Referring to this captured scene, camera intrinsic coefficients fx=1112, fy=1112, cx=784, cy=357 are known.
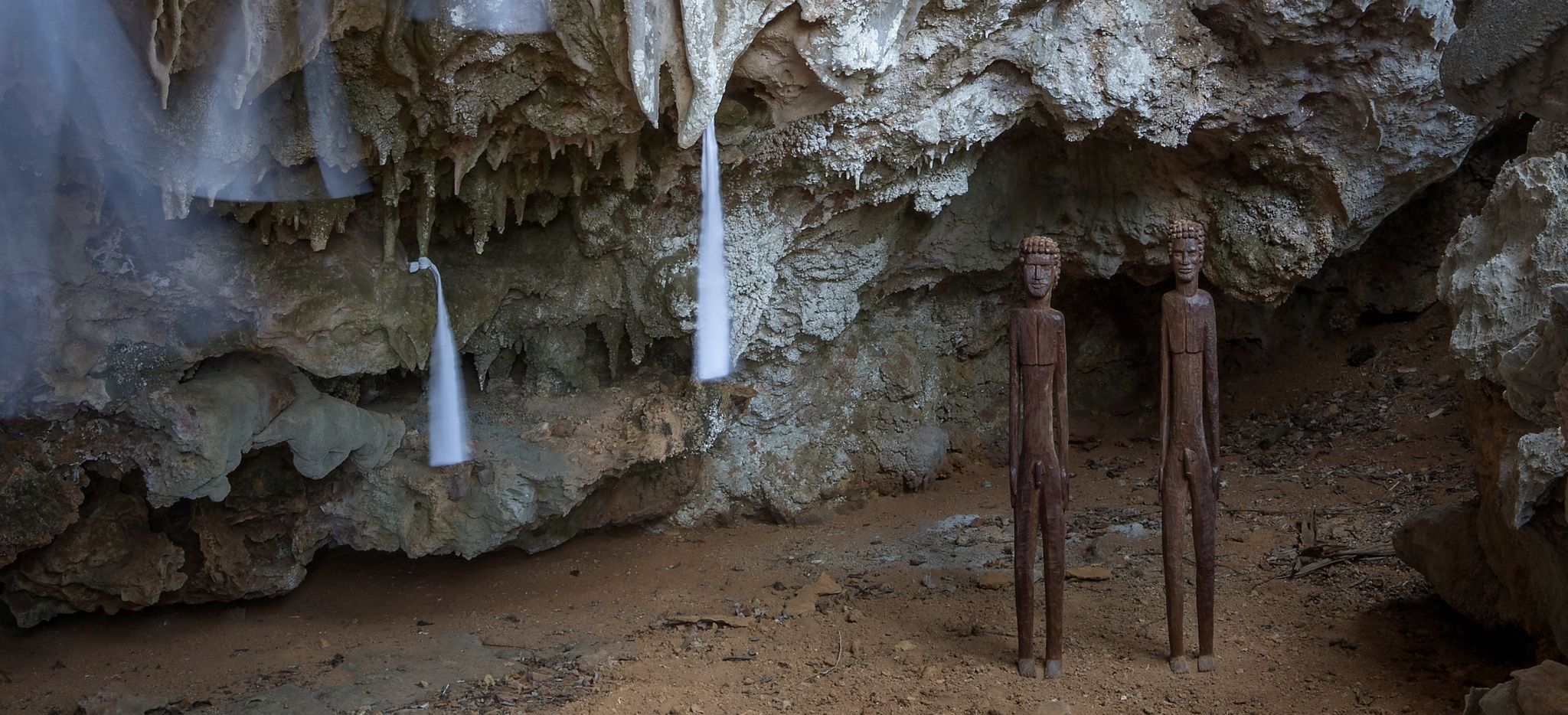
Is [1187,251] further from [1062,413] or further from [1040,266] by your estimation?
[1062,413]

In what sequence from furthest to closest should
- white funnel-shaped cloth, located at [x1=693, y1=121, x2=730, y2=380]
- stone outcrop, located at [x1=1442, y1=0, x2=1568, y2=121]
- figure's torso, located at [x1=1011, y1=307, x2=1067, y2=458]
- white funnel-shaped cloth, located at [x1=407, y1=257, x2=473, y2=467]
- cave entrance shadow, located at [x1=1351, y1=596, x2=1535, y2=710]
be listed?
white funnel-shaped cloth, located at [x1=693, y1=121, x2=730, y2=380]
white funnel-shaped cloth, located at [x1=407, y1=257, x2=473, y2=467]
figure's torso, located at [x1=1011, y1=307, x2=1067, y2=458]
cave entrance shadow, located at [x1=1351, y1=596, x2=1535, y2=710]
stone outcrop, located at [x1=1442, y1=0, x2=1568, y2=121]

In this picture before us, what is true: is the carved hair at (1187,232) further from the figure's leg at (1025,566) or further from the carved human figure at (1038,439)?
the figure's leg at (1025,566)

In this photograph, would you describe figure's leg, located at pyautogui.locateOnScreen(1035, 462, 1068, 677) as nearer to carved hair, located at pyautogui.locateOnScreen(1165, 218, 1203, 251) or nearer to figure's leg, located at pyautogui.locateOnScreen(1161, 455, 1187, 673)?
figure's leg, located at pyautogui.locateOnScreen(1161, 455, 1187, 673)

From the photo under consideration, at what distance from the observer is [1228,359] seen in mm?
8820

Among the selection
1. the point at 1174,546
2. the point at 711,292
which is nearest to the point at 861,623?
the point at 1174,546

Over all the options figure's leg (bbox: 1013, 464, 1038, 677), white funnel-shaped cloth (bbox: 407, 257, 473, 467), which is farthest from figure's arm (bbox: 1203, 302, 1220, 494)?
white funnel-shaped cloth (bbox: 407, 257, 473, 467)

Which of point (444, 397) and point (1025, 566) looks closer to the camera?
point (1025, 566)

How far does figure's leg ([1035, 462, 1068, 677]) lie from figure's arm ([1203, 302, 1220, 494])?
2.12ft

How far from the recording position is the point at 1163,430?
4.57 metres

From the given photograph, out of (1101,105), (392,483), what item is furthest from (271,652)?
(1101,105)

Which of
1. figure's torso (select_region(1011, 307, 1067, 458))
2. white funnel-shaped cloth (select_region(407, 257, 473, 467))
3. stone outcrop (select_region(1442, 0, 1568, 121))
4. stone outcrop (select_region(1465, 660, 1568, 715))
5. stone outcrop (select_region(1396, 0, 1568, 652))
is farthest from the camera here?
white funnel-shaped cloth (select_region(407, 257, 473, 467))

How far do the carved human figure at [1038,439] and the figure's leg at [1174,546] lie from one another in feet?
1.38

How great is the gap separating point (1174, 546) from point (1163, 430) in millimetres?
476

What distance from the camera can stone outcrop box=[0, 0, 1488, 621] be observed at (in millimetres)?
4516
